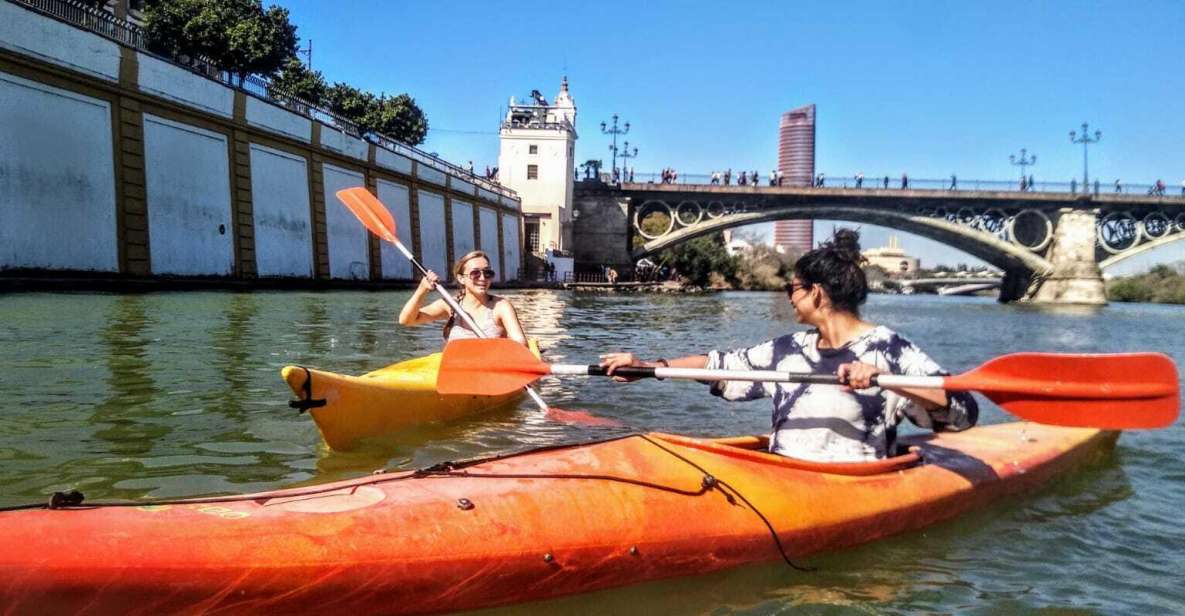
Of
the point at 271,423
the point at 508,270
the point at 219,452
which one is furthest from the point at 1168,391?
the point at 508,270

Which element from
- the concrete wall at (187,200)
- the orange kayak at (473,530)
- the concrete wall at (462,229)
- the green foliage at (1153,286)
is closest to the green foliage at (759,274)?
the green foliage at (1153,286)

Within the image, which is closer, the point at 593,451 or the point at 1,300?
the point at 593,451

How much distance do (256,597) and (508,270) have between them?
147 feet

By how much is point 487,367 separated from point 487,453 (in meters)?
1.18

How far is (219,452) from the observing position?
539 cm

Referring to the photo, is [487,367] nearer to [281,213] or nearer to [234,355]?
[234,355]

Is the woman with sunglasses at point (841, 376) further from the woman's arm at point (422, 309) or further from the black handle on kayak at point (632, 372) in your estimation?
the woman's arm at point (422, 309)

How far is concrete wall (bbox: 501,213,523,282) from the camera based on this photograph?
47.3 metres

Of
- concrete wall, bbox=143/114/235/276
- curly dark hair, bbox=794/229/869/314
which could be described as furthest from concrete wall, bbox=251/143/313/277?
curly dark hair, bbox=794/229/869/314

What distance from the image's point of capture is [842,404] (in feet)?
14.4

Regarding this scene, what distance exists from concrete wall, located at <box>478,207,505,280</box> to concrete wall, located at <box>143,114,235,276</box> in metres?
21.4

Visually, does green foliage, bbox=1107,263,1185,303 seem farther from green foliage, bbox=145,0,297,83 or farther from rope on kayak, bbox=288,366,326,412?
rope on kayak, bbox=288,366,326,412

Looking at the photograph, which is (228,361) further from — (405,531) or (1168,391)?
(1168,391)

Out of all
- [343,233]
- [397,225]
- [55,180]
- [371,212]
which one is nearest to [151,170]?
[55,180]
